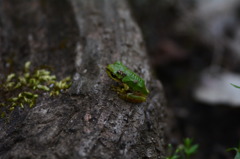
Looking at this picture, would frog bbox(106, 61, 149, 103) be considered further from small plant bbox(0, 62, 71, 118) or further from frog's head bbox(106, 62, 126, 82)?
small plant bbox(0, 62, 71, 118)

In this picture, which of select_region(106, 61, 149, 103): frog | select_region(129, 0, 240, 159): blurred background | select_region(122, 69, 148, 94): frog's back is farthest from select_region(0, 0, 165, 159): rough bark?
select_region(129, 0, 240, 159): blurred background

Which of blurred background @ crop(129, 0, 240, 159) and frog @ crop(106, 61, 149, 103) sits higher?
frog @ crop(106, 61, 149, 103)

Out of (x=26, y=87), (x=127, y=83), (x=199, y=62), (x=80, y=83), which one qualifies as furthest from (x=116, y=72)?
(x=199, y=62)

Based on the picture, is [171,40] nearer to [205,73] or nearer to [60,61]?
[205,73]

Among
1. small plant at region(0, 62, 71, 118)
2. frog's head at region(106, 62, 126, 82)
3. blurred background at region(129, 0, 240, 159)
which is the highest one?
frog's head at region(106, 62, 126, 82)

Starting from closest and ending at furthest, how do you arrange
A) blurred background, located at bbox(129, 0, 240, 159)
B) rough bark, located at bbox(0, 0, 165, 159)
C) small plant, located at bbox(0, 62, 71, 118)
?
rough bark, located at bbox(0, 0, 165, 159), small plant, located at bbox(0, 62, 71, 118), blurred background, located at bbox(129, 0, 240, 159)

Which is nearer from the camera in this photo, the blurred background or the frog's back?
the frog's back

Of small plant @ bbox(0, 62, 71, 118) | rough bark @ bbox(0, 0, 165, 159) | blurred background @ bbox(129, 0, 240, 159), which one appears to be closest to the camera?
rough bark @ bbox(0, 0, 165, 159)
